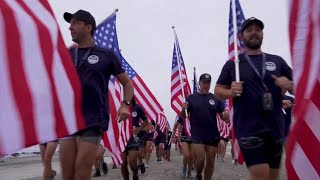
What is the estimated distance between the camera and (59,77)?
10.9 ft

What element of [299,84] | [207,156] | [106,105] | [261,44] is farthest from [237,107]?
[207,156]

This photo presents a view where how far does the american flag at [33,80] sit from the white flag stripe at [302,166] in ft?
4.66

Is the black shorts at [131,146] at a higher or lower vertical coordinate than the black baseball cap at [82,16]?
lower

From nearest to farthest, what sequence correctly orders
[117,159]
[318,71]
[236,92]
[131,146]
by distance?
[318,71] < [236,92] < [117,159] < [131,146]

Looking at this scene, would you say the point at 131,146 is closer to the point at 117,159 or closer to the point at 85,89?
the point at 117,159

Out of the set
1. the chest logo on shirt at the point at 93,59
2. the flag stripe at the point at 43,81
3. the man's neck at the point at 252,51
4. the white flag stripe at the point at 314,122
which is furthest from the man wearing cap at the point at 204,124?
the flag stripe at the point at 43,81

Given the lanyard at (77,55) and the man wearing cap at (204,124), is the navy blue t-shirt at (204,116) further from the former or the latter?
the lanyard at (77,55)

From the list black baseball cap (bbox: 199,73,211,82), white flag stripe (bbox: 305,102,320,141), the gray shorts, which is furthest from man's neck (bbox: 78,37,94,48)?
black baseball cap (bbox: 199,73,211,82)

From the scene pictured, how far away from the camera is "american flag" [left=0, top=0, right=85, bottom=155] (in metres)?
2.98

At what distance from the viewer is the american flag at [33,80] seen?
117 inches

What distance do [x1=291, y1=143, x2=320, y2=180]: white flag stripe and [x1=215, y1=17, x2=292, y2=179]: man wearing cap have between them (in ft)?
4.77

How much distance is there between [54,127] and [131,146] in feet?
23.7

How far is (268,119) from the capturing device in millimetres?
5031

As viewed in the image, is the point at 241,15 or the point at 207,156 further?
the point at 207,156
